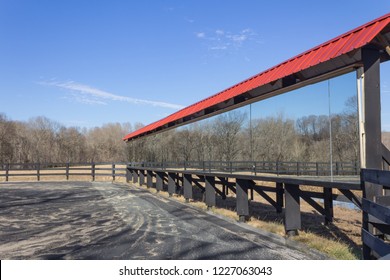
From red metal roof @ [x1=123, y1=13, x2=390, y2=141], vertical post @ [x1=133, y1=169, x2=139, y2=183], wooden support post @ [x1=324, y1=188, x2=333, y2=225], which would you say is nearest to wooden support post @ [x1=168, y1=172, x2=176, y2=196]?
red metal roof @ [x1=123, y1=13, x2=390, y2=141]

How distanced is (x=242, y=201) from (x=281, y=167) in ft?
5.85

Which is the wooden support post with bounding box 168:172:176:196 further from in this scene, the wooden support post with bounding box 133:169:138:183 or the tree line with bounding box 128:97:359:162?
the wooden support post with bounding box 133:169:138:183

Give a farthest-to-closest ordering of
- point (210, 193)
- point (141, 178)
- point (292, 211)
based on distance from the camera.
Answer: point (141, 178) → point (210, 193) → point (292, 211)

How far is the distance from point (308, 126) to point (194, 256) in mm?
3305

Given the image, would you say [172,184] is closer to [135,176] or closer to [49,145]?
[135,176]

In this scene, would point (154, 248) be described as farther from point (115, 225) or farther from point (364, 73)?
point (364, 73)

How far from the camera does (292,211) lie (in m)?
6.82

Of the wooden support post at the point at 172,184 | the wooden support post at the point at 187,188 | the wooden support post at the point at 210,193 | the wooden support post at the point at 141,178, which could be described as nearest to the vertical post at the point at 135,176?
the wooden support post at the point at 141,178

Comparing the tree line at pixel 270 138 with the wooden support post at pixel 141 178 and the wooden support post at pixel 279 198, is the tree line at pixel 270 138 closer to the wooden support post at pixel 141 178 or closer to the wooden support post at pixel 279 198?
the wooden support post at pixel 279 198

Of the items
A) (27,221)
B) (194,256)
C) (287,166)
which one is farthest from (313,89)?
(27,221)

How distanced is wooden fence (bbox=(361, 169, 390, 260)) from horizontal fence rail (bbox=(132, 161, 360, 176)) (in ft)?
2.36

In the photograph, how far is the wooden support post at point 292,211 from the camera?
6.74 m

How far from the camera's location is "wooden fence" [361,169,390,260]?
4.16m

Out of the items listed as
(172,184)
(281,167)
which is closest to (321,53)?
(281,167)
